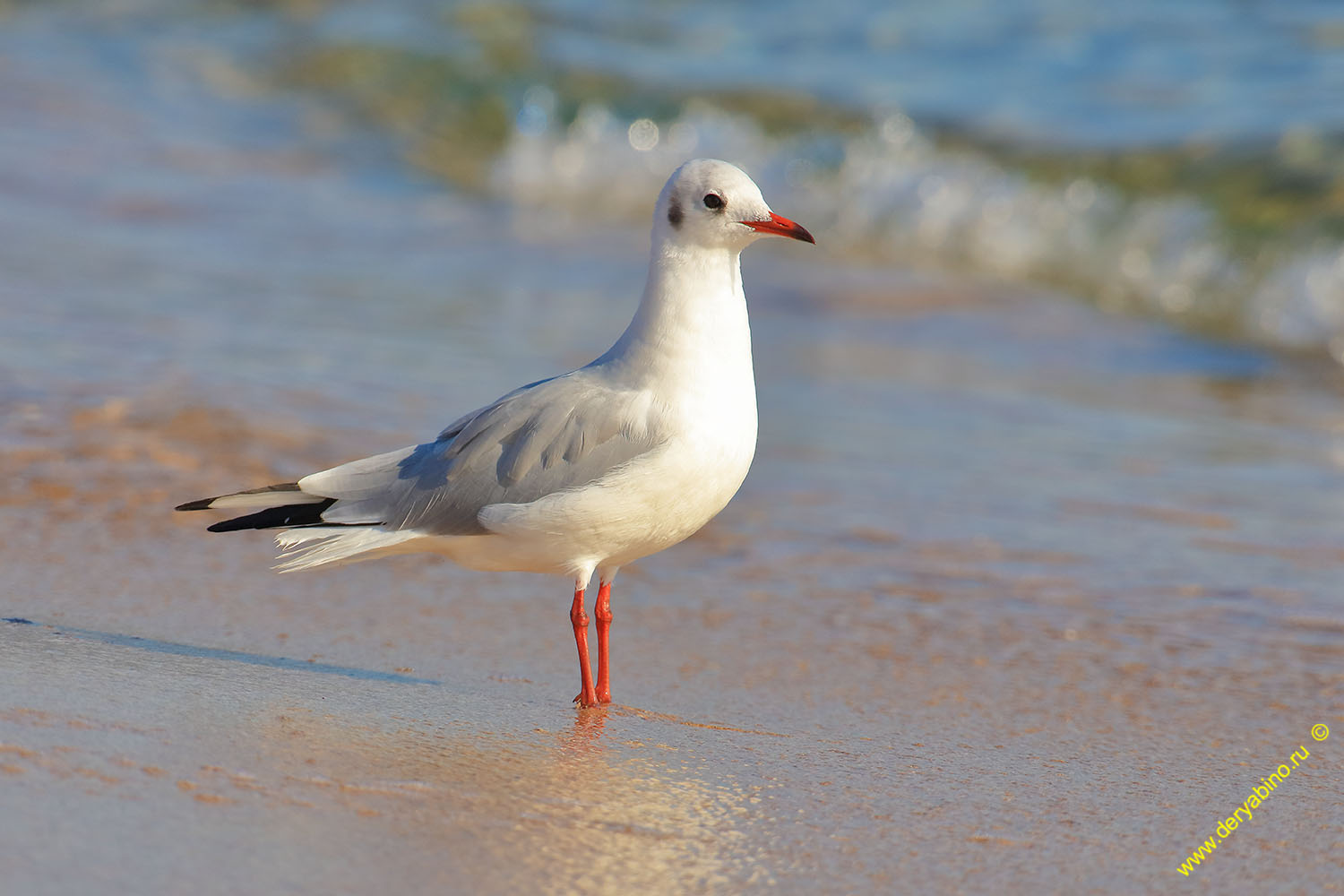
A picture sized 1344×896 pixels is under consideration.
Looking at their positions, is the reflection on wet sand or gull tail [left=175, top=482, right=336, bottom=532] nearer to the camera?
the reflection on wet sand

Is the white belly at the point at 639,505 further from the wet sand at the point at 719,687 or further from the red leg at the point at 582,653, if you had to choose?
the wet sand at the point at 719,687

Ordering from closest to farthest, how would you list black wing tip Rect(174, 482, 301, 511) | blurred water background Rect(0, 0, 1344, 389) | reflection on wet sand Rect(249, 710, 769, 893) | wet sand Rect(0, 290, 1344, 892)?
reflection on wet sand Rect(249, 710, 769, 893) < wet sand Rect(0, 290, 1344, 892) < black wing tip Rect(174, 482, 301, 511) < blurred water background Rect(0, 0, 1344, 389)

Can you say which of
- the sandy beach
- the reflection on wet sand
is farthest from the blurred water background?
the reflection on wet sand

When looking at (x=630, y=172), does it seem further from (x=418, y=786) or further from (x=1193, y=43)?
(x=418, y=786)

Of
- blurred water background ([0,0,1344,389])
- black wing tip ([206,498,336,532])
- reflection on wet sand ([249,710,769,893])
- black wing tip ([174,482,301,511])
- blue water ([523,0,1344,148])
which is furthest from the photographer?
blue water ([523,0,1344,148])

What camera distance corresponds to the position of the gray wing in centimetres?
343

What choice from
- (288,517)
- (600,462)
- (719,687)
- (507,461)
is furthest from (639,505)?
(288,517)

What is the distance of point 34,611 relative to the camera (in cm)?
361

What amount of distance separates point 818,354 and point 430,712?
181 inches

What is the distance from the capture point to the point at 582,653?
3.45 metres

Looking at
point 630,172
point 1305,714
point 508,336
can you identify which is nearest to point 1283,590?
point 1305,714

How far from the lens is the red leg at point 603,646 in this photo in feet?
11.3

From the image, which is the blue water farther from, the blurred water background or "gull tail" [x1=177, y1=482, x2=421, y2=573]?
"gull tail" [x1=177, y1=482, x2=421, y2=573]

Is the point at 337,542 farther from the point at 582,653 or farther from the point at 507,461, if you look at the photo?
the point at 582,653
